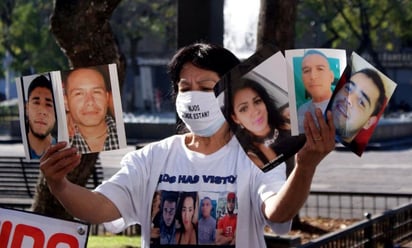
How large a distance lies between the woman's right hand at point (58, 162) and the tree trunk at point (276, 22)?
8.49 metres

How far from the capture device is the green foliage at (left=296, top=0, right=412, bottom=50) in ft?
135

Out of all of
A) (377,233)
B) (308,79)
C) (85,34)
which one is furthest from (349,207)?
(308,79)

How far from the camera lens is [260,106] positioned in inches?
142

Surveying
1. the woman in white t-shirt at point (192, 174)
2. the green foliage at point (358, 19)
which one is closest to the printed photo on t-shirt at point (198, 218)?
the woman in white t-shirt at point (192, 174)

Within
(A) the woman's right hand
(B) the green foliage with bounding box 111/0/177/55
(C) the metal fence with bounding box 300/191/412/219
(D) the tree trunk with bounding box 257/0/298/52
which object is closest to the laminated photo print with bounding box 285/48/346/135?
(A) the woman's right hand

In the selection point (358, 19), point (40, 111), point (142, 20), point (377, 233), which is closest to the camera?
point (40, 111)

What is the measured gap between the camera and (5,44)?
4888cm

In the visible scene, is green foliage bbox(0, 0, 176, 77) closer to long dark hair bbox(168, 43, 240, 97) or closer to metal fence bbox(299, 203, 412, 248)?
metal fence bbox(299, 203, 412, 248)

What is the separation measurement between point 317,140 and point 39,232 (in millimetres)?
1358

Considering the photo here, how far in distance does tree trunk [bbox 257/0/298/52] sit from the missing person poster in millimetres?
8348

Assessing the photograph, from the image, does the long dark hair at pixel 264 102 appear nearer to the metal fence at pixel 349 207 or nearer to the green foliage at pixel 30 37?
the metal fence at pixel 349 207

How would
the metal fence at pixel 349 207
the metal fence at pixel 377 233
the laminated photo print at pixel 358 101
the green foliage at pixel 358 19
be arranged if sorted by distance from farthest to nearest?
the green foliage at pixel 358 19, the metal fence at pixel 349 207, the metal fence at pixel 377 233, the laminated photo print at pixel 358 101

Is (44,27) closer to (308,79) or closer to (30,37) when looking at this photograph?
(30,37)

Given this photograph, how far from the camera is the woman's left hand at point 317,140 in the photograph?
3.32 meters
